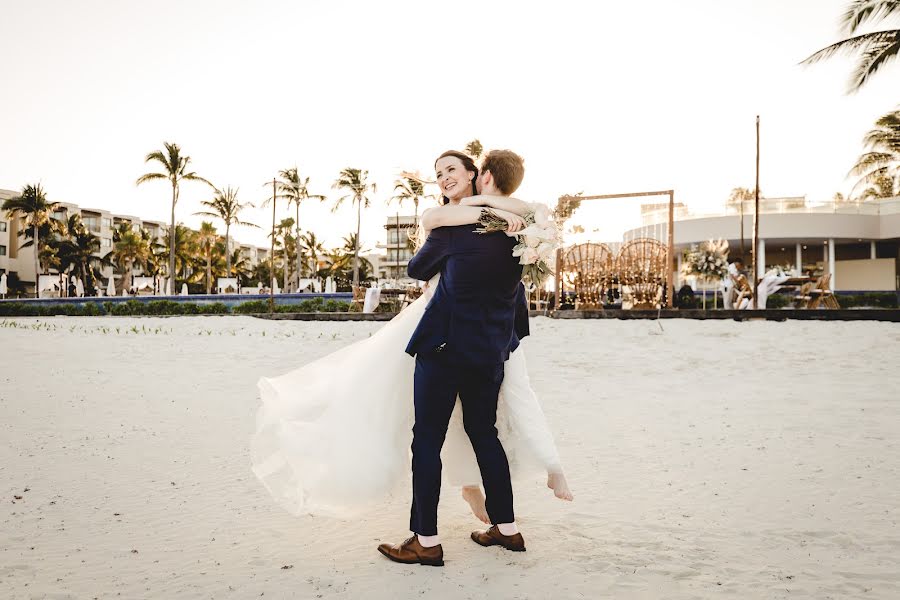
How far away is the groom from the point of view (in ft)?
8.92

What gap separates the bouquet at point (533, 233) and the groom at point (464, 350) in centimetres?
6

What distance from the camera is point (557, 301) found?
15.3 metres

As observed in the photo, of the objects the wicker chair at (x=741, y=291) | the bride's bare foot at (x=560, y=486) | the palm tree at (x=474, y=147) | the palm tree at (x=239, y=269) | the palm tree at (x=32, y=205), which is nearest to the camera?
the bride's bare foot at (x=560, y=486)

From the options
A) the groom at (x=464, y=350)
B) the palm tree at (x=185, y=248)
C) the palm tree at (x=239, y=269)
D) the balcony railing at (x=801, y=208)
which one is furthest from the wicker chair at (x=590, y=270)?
the palm tree at (x=239, y=269)

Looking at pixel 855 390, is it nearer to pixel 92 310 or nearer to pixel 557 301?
pixel 557 301

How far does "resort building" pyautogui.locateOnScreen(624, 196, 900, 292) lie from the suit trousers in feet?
104

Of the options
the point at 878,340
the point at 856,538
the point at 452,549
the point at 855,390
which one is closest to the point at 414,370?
the point at 452,549

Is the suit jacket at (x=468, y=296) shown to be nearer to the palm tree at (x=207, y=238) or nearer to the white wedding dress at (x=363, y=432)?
the white wedding dress at (x=363, y=432)

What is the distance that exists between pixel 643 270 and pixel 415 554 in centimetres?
1291

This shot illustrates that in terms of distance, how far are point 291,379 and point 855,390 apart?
611 centimetres

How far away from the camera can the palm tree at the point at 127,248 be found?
70250mm

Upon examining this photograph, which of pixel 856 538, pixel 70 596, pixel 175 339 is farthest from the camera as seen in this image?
pixel 175 339

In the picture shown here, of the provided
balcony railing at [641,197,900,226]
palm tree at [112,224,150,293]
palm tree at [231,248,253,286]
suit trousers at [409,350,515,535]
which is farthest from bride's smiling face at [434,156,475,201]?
palm tree at [231,248,253,286]

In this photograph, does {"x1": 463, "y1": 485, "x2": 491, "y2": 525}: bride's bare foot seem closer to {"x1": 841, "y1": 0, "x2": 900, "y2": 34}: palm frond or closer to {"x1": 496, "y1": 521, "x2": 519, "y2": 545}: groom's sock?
{"x1": 496, "y1": 521, "x2": 519, "y2": 545}: groom's sock
